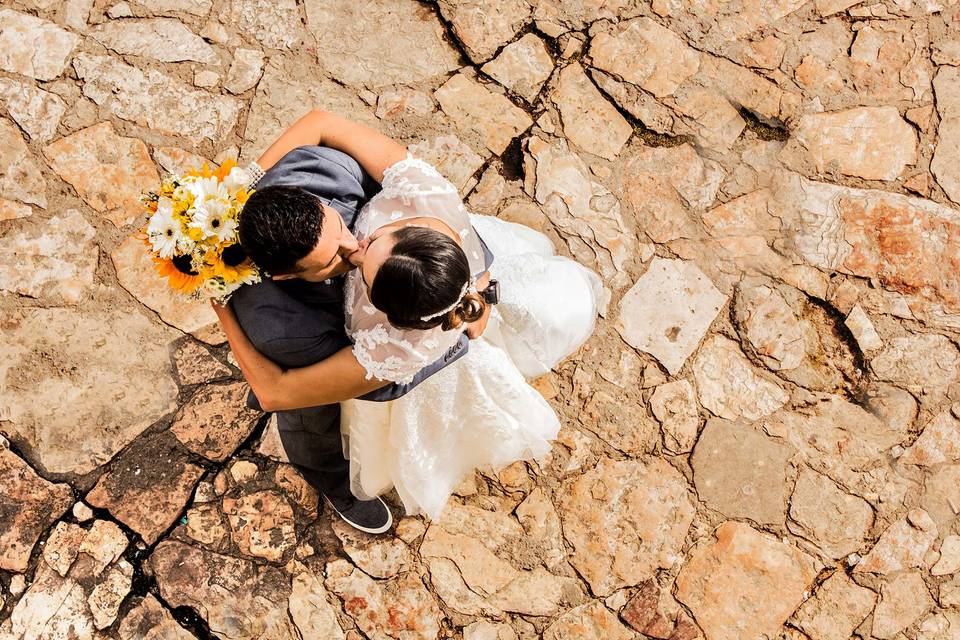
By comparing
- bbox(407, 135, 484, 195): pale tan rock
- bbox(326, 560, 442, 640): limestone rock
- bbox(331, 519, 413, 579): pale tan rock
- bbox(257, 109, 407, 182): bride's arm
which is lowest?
bbox(326, 560, 442, 640): limestone rock

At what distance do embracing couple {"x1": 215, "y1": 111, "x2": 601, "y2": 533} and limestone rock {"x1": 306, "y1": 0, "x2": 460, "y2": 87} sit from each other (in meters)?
1.30

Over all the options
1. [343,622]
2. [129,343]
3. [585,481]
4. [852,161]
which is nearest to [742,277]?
[852,161]

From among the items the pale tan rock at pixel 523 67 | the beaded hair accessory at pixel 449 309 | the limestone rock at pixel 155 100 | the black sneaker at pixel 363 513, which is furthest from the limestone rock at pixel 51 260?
the beaded hair accessory at pixel 449 309

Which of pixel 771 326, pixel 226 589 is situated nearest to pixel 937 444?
pixel 771 326

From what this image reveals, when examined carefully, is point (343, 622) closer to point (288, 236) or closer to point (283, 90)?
point (288, 236)

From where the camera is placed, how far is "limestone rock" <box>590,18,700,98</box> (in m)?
3.90

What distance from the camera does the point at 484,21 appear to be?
13.0ft

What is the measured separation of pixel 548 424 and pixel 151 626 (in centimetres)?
183

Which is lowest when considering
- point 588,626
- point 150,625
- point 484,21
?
point 150,625

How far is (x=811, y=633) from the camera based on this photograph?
3215mm

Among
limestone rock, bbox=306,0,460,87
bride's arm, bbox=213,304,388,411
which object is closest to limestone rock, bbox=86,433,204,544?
bride's arm, bbox=213,304,388,411

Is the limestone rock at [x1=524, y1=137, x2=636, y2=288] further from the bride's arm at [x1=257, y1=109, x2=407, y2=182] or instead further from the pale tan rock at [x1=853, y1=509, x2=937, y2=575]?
the pale tan rock at [x1=853, y1=509, x2=937, y2=575]

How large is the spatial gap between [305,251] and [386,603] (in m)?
1.86

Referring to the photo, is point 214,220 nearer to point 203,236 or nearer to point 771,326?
point 203,236
